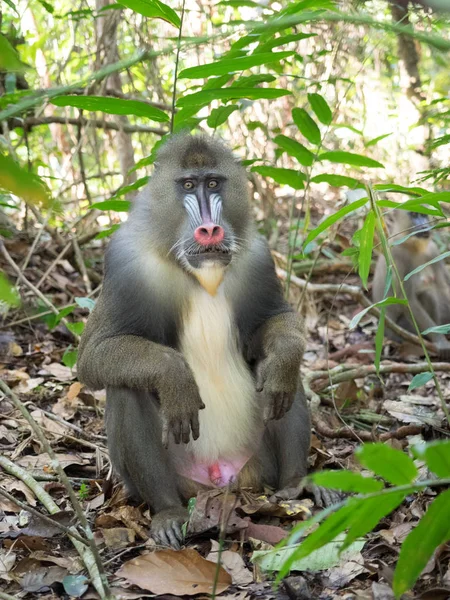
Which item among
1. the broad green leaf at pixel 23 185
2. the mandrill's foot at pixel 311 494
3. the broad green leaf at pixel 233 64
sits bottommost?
the mandrill's foot at pixel 311 494

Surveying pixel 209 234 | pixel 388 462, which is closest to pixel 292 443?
pixel 209 234

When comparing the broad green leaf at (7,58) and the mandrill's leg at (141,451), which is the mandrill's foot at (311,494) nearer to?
the mandrill's leg at (141,451)

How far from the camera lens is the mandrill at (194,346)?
12.3 feet

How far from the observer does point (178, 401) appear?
3.66m

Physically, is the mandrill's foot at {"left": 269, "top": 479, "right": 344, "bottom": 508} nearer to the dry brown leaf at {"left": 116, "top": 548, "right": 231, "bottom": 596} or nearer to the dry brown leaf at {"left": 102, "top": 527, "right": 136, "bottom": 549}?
the dry brown leaf at {"left": 102, "top": 527, "right": 136, "bottom": 549}

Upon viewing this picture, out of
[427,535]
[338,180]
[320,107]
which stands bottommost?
[427,535]

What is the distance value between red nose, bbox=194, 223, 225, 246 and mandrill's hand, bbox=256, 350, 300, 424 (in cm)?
68

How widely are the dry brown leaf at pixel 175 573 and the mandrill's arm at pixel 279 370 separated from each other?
3.21 ft

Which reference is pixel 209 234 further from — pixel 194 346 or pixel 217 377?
pixel 217 377

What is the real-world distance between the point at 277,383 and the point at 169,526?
87cm

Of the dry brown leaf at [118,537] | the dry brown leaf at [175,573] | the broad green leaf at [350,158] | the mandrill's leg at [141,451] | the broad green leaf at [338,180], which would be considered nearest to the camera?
the dry brown leaf at [175,573]

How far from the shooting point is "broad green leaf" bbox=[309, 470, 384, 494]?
143cm

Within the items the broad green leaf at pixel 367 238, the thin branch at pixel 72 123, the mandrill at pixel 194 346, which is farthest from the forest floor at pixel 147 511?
the thin branch at pixel 72 123

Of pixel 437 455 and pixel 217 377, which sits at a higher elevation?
pixel 437 455
